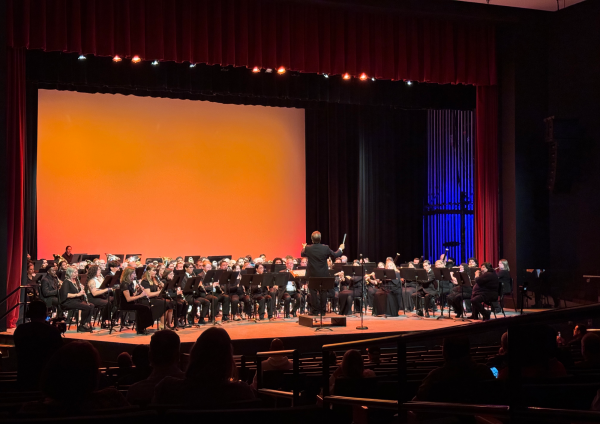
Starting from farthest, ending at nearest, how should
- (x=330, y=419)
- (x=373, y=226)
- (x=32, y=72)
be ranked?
(x=373, y=226) < (x=32, y=72) < (x=330, y=419)

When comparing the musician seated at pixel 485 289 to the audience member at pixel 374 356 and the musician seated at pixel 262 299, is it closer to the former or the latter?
the musician seated at pixel 262 299

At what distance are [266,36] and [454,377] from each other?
10.7 m

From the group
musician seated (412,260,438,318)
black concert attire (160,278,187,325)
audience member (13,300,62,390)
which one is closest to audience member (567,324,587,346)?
audience member (13,300,62,390)

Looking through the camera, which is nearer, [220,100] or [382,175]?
[220,100]

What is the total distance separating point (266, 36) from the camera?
1258 centimetres

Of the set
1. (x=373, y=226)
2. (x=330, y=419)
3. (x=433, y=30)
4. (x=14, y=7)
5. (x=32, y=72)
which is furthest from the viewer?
(x=373, y=226)

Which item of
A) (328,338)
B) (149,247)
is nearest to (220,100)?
(149,247)

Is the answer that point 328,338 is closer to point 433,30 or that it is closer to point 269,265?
point 269,265

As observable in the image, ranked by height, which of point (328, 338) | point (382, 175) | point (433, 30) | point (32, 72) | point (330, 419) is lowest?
point (328, 338)

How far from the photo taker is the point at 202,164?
17.4 m

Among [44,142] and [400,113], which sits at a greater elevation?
[400,113]

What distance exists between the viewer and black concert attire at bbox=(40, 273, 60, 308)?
10.5m

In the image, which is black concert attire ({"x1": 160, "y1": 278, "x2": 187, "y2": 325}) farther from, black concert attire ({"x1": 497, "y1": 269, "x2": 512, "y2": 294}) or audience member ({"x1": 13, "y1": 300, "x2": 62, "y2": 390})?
black concert attire ({"x1": 497, "y1": 269, "x2": 512, "y2": 294})

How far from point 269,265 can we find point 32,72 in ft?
19.2
